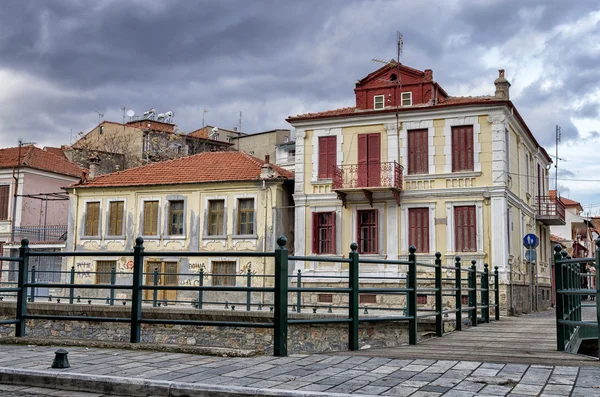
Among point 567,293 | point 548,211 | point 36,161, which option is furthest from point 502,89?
point 36,161

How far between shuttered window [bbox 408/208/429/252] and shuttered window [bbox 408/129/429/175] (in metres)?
1.61

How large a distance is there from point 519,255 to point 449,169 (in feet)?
17.0

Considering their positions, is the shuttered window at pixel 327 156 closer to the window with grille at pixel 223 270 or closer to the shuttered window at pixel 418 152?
the shuttered window at pixel 418 152

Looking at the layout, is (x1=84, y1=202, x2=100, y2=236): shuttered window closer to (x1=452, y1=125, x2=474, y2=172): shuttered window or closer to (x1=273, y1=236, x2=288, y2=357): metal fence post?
(x1=452, y1=125, x2=474, y2=172): shuttered window

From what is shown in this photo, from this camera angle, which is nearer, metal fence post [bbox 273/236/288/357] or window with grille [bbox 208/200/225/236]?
metal fence post [bbox 273/236/288/357]

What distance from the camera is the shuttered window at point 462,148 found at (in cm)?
2716

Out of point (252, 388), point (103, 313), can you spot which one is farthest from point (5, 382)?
point (103, 313)

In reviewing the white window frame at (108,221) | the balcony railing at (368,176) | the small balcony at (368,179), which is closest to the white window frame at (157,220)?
the white window frame at (108,221)

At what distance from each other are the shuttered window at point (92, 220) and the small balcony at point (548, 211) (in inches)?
828

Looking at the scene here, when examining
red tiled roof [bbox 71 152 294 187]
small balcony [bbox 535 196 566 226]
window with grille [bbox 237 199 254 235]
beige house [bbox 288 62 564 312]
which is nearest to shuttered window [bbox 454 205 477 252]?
beige house [bbox 288 62 564 312]

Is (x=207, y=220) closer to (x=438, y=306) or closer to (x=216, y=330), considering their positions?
(x=216, y=330)

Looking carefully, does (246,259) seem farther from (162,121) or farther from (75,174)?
(162,121)

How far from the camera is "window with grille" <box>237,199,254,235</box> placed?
30.7 m

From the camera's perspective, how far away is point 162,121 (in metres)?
59.1
